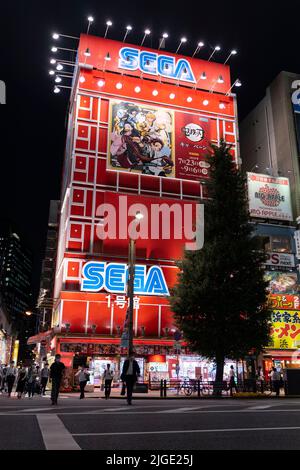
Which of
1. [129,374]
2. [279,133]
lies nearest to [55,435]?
[129,374]

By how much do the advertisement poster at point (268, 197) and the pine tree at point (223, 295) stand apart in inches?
775

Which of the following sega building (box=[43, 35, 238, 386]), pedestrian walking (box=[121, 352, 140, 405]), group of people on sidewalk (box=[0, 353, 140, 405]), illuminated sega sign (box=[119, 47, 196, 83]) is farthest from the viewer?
illuminated sega sign (box=[119, 47, 196, 83])

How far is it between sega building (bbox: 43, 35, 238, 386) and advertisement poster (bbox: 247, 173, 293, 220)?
439 cm

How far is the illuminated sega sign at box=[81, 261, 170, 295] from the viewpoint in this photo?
31.9 meters

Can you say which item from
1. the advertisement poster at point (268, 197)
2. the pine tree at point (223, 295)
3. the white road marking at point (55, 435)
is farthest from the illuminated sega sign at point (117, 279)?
the white road marking at point (55, 435)

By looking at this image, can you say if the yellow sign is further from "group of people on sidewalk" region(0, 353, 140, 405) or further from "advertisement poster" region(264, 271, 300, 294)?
"group of people on sidewalk" region(0, 353, 140, 405)

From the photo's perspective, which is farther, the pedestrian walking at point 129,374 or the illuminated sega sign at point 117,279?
the illuminated sega sign at point 117,279

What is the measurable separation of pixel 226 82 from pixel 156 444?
1685 inches

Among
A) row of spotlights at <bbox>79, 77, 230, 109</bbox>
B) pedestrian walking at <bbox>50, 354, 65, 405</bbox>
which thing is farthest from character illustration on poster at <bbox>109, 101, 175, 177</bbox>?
pedestrian walking at <bbox>50, 354, 65, 405</bbox>

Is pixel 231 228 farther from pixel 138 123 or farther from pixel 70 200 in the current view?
pixel 138 123

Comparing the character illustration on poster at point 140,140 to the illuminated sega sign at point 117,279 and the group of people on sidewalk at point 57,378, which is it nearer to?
the illuminated sega sign at point 117,279

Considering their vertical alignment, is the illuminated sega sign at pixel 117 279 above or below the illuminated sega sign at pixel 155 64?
below

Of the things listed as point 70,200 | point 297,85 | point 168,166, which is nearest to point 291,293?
point 168,166

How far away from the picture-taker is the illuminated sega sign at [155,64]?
40.9 m
